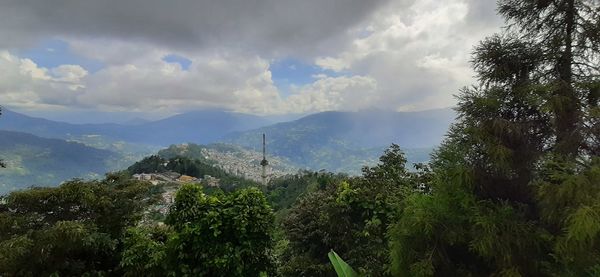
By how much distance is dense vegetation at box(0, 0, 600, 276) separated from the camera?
349cm

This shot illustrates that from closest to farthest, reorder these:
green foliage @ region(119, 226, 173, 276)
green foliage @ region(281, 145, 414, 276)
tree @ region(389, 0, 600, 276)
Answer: tree @ region(389, 0, 600, 276) < green foliage @ region(119, 226, 173, 276) < green foliage @ region(281, 145, 414, 276)

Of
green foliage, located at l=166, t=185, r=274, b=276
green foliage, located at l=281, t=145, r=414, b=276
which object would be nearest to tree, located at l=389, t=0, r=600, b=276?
green foliage, located at l=281, t=145, r=414, b=276

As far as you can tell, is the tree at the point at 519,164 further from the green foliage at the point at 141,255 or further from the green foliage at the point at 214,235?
the green foliage at the point at 141,255

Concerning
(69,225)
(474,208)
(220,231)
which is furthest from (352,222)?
(69,225)

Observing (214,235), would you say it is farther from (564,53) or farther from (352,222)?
(564,53)

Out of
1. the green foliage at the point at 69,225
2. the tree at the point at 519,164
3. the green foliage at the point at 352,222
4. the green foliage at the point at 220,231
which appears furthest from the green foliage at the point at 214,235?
the tree at the point at 519,164

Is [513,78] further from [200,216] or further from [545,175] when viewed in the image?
[200,216]

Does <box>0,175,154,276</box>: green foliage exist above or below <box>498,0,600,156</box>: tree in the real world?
below

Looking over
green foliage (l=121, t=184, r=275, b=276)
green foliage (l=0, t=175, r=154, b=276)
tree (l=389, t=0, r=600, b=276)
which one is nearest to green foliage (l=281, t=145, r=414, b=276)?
green foliage (l=121, t=184, r=275, b=276)

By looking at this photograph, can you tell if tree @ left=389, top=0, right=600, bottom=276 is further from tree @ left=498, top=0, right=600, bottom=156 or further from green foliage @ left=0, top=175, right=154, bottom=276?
green foliage @ left=0, top=175, right=154, bottom=276

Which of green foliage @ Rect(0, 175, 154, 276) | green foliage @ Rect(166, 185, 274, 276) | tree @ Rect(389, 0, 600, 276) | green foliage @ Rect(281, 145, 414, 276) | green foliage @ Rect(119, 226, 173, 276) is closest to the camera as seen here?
tree @ Rect(389, 0, 600, 276)

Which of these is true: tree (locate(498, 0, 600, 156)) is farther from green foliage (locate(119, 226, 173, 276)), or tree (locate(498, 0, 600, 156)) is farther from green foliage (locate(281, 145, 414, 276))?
green foliage (locate(119, 226, 173, 276))

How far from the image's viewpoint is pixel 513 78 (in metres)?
4.12

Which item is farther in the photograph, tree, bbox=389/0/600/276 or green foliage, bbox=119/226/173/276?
green foliage, bbox=119/226/173/276
